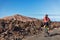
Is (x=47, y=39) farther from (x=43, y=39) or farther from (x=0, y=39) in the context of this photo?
(x=0, y=39)

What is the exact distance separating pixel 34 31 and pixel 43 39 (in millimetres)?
11332

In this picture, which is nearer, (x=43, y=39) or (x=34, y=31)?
(x=43, y=39)

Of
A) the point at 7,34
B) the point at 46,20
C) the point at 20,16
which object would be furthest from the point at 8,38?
the point at 20,16

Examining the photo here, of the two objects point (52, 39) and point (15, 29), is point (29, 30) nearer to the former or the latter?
point (15, 29)

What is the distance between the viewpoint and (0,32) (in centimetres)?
3319

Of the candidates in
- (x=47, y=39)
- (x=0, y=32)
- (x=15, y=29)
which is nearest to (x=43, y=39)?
(x=47, y=39)

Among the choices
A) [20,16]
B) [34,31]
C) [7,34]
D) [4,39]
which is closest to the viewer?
[4,39]

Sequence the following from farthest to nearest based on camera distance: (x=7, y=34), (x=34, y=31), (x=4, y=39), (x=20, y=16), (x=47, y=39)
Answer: (x=20, y=16), (x=34, y=31), (x=7, y=34), (x=4, y=39), (x=47, y=39)

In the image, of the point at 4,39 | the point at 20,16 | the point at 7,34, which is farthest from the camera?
the point at 20,16

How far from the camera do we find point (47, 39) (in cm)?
2302

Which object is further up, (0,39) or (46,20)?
(46,20)

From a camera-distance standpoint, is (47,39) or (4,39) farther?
(4,39)

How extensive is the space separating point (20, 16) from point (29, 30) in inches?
1716

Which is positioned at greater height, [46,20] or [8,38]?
[46,20]
